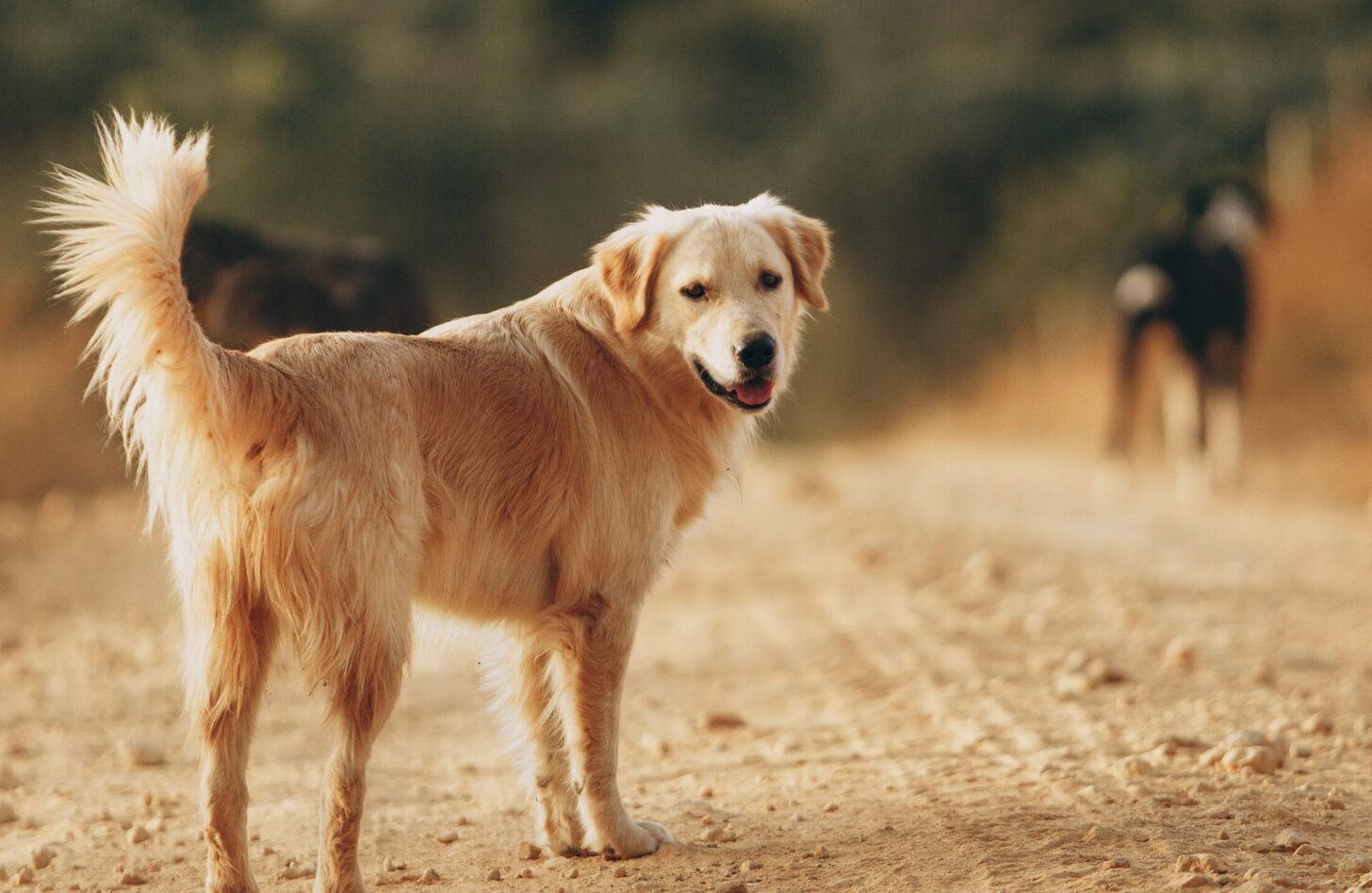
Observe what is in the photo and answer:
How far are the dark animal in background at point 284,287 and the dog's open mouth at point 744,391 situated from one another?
2661 mm

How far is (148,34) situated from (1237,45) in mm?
20023

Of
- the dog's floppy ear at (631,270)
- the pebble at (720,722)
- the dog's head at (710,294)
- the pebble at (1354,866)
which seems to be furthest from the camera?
the pebble at (720,722)

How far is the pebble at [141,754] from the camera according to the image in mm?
5711

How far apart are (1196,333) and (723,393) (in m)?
Answer: 9.61

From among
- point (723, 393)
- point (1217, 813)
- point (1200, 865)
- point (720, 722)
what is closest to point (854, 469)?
point (720, 722)

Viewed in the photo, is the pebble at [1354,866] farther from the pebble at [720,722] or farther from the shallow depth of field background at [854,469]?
the pebble at [720,722]

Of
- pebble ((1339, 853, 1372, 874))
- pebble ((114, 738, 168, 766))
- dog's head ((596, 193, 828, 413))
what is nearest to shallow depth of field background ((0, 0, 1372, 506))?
pebble ((114, 738, 168, 766))

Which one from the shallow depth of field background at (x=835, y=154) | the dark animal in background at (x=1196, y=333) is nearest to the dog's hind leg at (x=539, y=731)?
the dark animal in background at (x=1196, y=333)

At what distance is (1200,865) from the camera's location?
389 centimetres

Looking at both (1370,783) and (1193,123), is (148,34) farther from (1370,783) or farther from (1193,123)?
(1370,783)

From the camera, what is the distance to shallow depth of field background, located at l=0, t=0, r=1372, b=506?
1669cm

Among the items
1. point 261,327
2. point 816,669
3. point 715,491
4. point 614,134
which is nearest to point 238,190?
point 614,134

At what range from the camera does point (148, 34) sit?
72.6 ft

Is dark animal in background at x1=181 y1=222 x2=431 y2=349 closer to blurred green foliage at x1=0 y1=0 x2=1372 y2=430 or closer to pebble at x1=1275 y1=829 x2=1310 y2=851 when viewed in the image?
pebble at x1=1275 y1=829 x2=1310 y2=851
